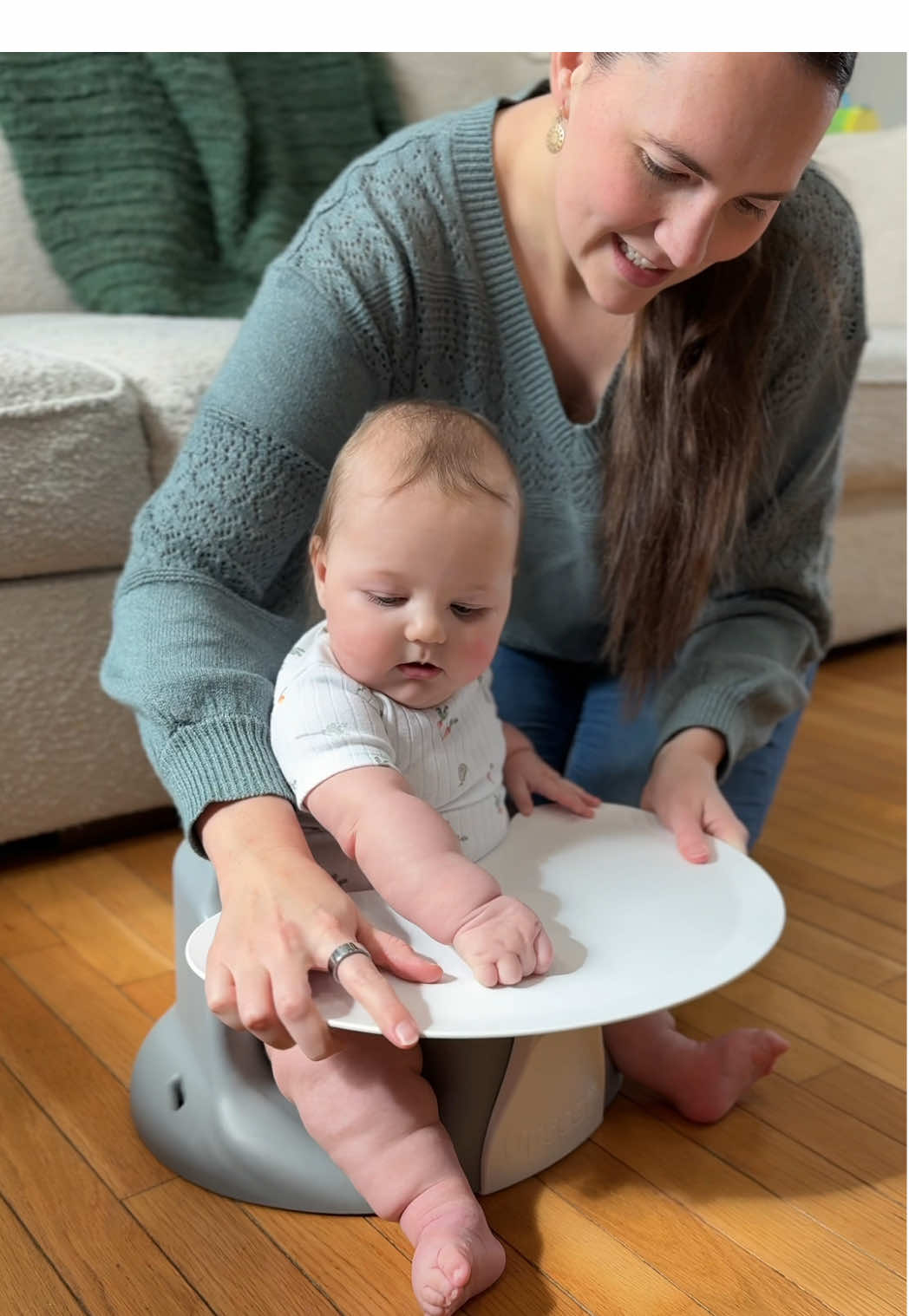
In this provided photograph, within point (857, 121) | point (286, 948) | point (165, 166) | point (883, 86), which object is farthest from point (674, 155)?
point (883, 86)

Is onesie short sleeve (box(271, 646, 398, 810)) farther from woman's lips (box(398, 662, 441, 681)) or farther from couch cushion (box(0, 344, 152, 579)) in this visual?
couch cushion (box(0, 344, 152, 579))

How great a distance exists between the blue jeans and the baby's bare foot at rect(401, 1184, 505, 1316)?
47 cm

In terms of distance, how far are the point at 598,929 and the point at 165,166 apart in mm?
1237

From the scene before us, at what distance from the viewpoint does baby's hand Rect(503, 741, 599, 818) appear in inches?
37.8

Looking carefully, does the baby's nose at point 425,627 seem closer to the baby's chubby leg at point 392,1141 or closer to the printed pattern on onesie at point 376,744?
the printed pattern on onesie at point 376,744

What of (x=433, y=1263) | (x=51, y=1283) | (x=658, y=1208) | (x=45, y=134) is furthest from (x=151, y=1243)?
(x=45, y=134)

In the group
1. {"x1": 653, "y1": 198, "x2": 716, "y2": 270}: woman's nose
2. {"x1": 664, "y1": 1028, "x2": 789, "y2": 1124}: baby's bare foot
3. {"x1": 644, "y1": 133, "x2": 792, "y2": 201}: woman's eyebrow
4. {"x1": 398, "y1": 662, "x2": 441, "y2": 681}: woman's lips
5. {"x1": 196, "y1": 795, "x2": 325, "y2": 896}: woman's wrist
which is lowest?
{"x1": 664, "y1": 1028, "x2": 789, "y2": 1124}: baby's bare foot

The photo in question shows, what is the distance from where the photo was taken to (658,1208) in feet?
2.67

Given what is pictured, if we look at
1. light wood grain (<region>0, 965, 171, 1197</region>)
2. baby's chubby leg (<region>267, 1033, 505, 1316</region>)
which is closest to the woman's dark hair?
baby's chubby leg (<region>267, 1033, 505, 1316</region>)

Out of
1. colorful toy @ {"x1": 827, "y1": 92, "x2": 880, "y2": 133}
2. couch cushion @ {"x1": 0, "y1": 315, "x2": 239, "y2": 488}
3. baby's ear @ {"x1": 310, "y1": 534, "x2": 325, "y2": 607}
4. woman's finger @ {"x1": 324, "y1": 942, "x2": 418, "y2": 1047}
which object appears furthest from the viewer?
colorful toy @ {"x1": 827, "y1": 92, "x2": 880, "y2": 133}

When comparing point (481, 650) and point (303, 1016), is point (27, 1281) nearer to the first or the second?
point (303, 1016)

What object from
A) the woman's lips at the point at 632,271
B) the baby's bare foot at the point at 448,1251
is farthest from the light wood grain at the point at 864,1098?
the woman's lips at the point at 632,271

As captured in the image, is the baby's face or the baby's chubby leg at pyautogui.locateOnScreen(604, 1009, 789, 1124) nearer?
the baby's face

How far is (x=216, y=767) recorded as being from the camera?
78cm
